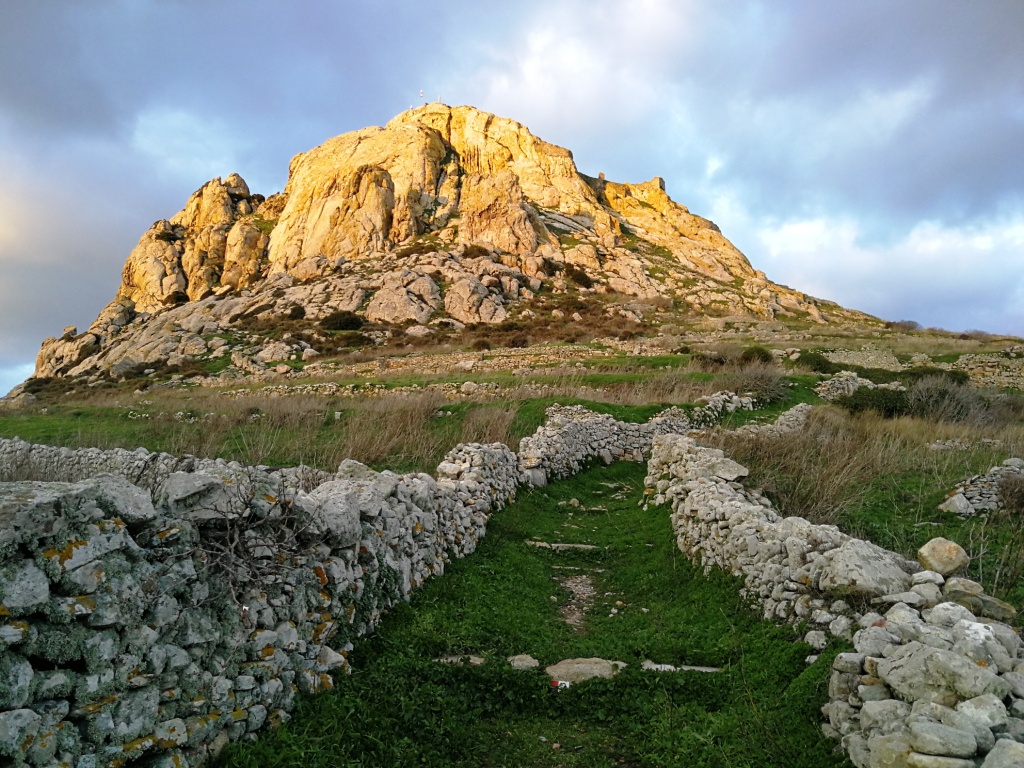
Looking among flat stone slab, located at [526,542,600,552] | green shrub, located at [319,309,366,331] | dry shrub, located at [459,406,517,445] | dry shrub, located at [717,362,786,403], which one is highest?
green shrub, located at [319,309,366,331]

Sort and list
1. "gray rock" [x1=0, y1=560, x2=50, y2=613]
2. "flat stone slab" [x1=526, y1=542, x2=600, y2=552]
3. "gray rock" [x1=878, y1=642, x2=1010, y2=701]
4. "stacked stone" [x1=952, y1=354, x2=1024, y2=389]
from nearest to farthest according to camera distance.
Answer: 1. "gray rock" [x1=0, y1=560, x2=50, y2=613]
2. "gray rock" [x1=878, y1=642, x2=1010, y2=701]
3. "flat stone slab" [x1=526, y1=542, x2=600, y2=552]
4. "stacked stone" [x1=952, y1=354, x2=1024, y2=389]

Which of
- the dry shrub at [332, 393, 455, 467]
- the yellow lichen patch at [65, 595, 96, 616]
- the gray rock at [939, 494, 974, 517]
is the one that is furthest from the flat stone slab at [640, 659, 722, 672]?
the dry shrub at [332, 393, 455, 467]

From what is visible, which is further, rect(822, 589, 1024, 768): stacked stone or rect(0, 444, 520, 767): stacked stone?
rect(822, 589, 1024, 768): stacked stone

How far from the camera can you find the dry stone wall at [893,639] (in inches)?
137

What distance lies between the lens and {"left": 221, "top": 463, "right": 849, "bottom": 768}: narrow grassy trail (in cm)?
441

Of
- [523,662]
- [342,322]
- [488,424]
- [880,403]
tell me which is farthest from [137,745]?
[342,322]

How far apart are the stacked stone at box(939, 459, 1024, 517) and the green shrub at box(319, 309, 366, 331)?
167 feet

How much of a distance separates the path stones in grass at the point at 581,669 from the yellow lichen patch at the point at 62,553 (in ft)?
13.7

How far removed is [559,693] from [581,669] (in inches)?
21.3

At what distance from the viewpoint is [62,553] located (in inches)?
129

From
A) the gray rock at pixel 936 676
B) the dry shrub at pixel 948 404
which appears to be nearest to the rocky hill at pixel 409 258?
the dry shrub at pixel 948 404

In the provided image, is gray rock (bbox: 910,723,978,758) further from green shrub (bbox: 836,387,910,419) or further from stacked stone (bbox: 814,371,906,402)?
stacked stone (bbox: 814,371,906,402)

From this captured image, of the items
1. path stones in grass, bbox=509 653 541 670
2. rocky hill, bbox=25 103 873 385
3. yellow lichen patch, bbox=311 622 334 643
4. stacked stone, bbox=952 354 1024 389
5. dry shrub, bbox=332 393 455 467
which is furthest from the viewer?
rocky hill, bbox=25 103 873 385

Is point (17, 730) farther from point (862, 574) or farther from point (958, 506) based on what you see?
point (958, 506)
